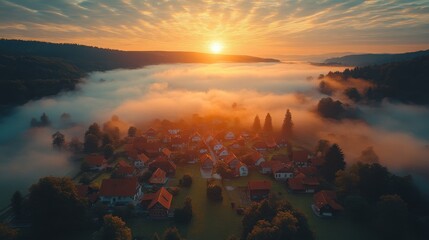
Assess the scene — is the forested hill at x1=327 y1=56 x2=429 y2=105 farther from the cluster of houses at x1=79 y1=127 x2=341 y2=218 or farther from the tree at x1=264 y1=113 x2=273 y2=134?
the cluster of houses at x1=79 y1=127 x2=341 y2=218

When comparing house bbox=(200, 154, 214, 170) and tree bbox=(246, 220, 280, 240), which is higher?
tree bbox=(246, 220, 280, 240)

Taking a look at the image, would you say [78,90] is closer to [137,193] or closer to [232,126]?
[232,126]

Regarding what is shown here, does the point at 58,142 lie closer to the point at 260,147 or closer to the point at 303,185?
the point at 260,147

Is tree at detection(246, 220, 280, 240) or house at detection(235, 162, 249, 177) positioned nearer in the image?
tree at detection(246, 220, 280, 240)

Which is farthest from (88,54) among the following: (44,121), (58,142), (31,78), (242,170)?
(242,170)

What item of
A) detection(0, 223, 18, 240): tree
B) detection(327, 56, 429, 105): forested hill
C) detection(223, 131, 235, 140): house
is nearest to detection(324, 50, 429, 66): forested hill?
detection(327, 56, 429, 105): forested hill

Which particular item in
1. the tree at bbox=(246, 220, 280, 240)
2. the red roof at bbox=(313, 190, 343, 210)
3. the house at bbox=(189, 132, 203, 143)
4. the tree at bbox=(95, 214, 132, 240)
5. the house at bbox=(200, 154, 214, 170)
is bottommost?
the house at bbox=(189, 132, 203, 143)

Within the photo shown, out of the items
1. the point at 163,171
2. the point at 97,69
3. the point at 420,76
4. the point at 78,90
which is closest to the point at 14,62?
the point at 78,90
